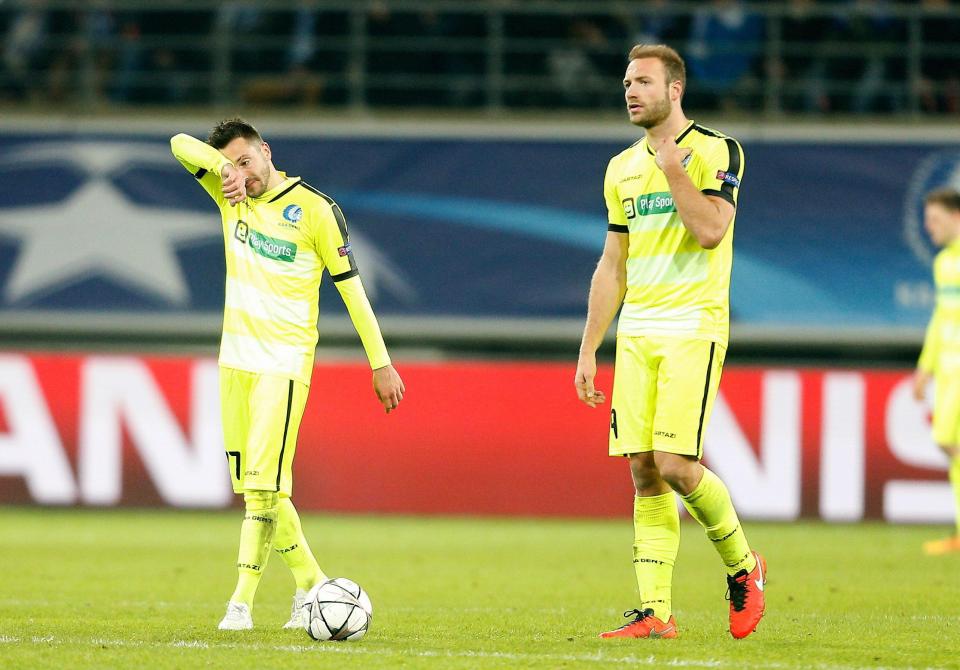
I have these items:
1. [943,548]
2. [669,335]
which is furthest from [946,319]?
[669,335]

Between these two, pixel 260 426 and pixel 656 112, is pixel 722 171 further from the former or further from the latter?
pixel 260 426

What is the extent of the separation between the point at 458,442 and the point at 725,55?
490cm

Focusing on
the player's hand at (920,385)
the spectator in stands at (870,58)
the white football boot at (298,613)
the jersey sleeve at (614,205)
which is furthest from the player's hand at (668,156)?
the spectator in stands at (870,58)

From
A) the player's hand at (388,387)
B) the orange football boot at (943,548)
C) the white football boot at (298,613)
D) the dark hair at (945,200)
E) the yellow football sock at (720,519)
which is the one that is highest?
the dark hair at (945,200)

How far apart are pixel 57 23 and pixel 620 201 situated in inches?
447

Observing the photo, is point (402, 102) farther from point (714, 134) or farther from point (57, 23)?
point (714, 134)

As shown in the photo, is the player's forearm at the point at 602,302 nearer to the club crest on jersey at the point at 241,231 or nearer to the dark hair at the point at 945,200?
the club crest on jersey at the point at 241,231

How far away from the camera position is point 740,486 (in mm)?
13797

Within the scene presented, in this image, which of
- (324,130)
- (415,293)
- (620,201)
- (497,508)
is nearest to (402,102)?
(324,130)

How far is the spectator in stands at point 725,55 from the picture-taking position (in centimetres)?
1545

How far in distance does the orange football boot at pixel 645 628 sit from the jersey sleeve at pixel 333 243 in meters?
1.94

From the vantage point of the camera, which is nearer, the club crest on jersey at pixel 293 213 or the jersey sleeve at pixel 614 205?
the jersey sleeve at pixel 614 205

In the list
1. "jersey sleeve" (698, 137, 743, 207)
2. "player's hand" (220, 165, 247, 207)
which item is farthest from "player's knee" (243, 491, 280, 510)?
"jersey sleeve" (698, 137, 743, 207)

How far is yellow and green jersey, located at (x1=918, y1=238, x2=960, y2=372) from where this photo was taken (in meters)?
11.4
